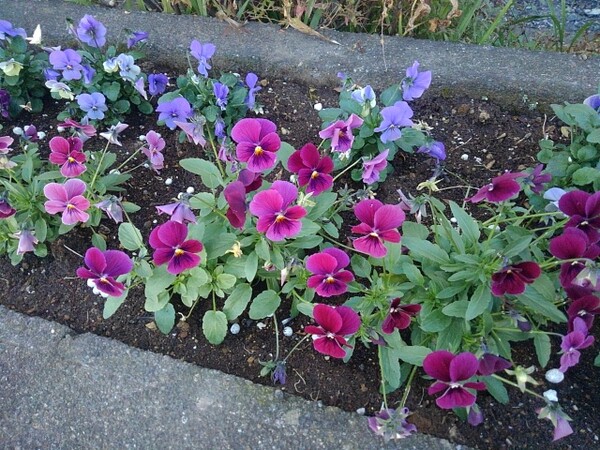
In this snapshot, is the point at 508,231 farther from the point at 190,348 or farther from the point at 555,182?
the point at 190,348

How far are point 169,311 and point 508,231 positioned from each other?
1.01 m

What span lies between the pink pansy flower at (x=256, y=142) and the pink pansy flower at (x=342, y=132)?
25cm

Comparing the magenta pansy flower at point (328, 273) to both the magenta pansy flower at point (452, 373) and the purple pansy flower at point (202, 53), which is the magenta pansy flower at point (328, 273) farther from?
the purple pansy flower at point (202, 53)

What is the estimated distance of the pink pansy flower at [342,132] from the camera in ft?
6.09

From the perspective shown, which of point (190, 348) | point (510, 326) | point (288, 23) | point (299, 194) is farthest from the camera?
point (288, 23)

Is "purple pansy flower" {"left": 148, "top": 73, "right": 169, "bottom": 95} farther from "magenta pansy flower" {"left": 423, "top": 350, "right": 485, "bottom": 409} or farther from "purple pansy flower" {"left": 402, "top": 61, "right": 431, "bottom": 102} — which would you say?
"magenta pansy flower" {"left": 423, "top": 350, "right": 485, "bottom": 409}

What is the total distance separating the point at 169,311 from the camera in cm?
184

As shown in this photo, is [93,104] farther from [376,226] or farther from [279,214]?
[376,226]

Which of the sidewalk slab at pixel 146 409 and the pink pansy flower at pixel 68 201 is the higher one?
the pink pansy flower at pixel 68 201

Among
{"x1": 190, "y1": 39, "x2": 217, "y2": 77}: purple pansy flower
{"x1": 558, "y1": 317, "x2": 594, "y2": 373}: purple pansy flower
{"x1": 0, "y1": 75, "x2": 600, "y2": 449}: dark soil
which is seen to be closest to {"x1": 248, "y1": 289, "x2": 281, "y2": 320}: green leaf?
{"x1": 0, "y1": 75, "x2": 600, "y2": 449}: dark soil

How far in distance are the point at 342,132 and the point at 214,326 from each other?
0.68 metres

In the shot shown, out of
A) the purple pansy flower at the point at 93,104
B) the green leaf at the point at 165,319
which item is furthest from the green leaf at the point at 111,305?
the purple pansy flower at the point at 93,104

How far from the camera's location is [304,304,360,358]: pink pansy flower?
1467mm

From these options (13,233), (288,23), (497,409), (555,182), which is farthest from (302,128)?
(497,409)
